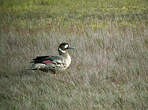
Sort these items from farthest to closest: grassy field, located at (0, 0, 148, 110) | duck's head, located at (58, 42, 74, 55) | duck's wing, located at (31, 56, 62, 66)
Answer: duck's head, located at (58, 42, 74, 55) → duck's wing, located at (31, 56, 62, 66) → grassy field, located at (0, 0, 148, 110)

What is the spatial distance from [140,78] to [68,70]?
624mm

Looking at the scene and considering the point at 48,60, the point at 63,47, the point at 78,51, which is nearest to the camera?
the point at 48,60

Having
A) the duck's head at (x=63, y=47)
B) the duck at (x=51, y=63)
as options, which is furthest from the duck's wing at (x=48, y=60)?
the duck's head at (x=63, y=47)

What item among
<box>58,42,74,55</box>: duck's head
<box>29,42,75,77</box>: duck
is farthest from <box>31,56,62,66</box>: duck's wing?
<box>58,42,74,55</box>: duck's head

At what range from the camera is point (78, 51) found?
3.00 metres

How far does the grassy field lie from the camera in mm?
2434

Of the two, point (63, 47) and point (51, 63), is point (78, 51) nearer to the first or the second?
point (63, 47)

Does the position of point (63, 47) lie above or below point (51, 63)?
above

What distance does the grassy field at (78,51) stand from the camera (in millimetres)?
2434

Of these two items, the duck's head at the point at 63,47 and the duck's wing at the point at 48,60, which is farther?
the duck's head at the point at 63,47

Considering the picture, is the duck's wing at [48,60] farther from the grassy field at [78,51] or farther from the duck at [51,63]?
the grassy field at [78,51]

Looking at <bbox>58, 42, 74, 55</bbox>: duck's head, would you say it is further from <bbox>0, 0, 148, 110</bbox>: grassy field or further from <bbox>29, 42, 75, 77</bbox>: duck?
<bbox>0, 0, 148, 110</bbox>: grassy field

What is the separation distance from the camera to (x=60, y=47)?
2.72 meters

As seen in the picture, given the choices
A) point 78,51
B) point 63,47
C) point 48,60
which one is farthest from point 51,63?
point 78,51
